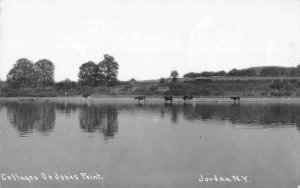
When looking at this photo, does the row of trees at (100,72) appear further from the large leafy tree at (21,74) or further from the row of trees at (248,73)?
the row of trees at (248,73)

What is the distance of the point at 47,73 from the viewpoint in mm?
113688

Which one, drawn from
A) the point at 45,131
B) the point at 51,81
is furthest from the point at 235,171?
the point at 51,81

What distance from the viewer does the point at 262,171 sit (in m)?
16.0

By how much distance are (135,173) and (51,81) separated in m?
108

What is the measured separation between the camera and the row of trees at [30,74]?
4222 inches

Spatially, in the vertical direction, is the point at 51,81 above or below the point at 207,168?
above

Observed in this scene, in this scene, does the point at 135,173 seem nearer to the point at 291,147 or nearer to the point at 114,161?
the point at 114,161

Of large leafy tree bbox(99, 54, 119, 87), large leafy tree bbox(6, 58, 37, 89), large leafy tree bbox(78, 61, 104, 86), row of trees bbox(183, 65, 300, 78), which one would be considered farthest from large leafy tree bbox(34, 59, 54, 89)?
row of trees bbox(183, 65, 300, 78)

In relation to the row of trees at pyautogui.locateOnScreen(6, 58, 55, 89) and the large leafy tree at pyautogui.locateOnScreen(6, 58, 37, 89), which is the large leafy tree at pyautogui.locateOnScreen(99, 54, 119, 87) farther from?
the large leafy tree at pyautogui.locateOnScreen(6, 58, 37, 89)

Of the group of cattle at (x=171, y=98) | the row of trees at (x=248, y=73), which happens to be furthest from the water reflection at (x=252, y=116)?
the row of trees at (x=248, y=73)

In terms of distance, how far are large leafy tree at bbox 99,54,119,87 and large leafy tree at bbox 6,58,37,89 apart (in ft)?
66.7

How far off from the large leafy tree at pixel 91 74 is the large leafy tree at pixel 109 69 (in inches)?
61.2

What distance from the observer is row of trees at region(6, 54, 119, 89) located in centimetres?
10754

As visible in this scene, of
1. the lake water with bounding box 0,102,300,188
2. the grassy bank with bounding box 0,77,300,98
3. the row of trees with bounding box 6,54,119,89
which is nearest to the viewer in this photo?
the lake water with bounding box 0,102,300,188
